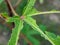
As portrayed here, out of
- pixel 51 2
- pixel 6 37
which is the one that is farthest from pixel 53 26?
pixel 6 37

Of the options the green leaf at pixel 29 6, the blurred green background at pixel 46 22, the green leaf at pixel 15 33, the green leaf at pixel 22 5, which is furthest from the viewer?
the blurred green background at pixel 46 22

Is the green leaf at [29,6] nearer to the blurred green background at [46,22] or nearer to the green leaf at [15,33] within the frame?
the green leaf at [15,33]

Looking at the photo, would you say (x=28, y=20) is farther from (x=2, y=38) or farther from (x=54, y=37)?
(x=2, y=38)

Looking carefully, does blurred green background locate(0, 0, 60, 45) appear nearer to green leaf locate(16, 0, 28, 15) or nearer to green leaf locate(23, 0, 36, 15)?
green leaf locate(16, 0, 28, 15)

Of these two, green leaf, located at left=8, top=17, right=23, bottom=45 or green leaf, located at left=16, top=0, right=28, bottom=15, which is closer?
green leaf, located at left=8, top=17, right=23, bottom=45

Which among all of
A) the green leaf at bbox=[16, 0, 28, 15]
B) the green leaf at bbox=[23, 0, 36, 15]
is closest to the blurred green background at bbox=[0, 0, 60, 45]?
the green leaf at bbox=[16, 0, 28, 15]

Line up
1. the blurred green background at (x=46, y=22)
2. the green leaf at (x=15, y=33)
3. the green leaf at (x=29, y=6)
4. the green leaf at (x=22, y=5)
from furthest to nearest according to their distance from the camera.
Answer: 1. the blurred green background at (x=46, y=22)
2. the green leaf at (x=22, y=5)
3. the green leaf at (x=29, y=6)
4. the green leaf at (x=15, y=33)

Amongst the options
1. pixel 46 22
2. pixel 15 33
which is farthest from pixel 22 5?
pixel 46 22

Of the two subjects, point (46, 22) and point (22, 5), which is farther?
point (46, 22)

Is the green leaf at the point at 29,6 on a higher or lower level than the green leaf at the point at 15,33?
higher

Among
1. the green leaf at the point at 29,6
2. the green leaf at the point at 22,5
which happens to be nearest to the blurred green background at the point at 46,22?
the green leaf at the point at 22,5

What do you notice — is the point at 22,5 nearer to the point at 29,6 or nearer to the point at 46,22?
the point at 29,6
